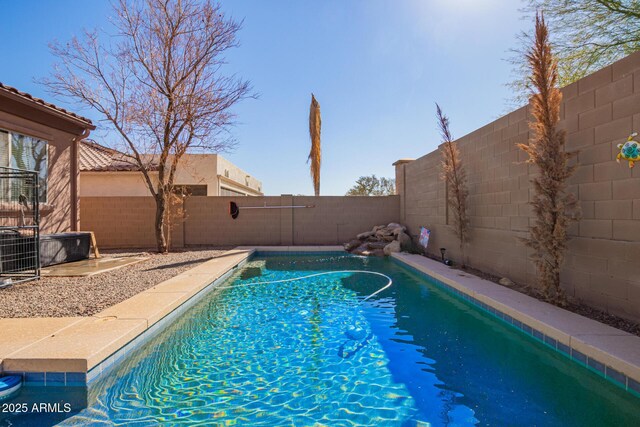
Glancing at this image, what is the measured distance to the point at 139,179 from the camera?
538 inches

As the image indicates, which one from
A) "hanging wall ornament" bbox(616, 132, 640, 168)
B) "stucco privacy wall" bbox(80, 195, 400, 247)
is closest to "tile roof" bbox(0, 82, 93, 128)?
"stucco privacy wall" bbox(80, 195, 400, 247)

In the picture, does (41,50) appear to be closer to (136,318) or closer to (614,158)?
(136,318)

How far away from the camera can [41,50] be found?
863cm

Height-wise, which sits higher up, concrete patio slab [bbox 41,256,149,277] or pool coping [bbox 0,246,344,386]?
concrete patio slab [bbox 41,256,149,277]

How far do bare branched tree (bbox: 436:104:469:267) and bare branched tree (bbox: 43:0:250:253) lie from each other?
6.49 m

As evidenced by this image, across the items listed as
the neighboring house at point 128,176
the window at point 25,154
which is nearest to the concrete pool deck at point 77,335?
the window at point 25,154

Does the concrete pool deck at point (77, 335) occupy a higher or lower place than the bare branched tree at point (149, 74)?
lower

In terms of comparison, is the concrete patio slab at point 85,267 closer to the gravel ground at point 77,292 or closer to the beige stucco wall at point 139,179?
the gravel ground at point 77,292

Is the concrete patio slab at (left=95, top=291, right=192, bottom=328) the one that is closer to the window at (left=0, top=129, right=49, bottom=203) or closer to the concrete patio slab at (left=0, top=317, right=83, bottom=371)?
the concrete patio slab at (left=0, top=317, right=83, bottom=371)

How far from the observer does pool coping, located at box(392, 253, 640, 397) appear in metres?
2.35

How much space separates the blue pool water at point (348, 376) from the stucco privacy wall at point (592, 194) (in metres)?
1.06

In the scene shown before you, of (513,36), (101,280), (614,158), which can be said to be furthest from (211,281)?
(513,36)

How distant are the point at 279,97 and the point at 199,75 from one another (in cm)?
272

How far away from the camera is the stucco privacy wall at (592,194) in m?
3.16
